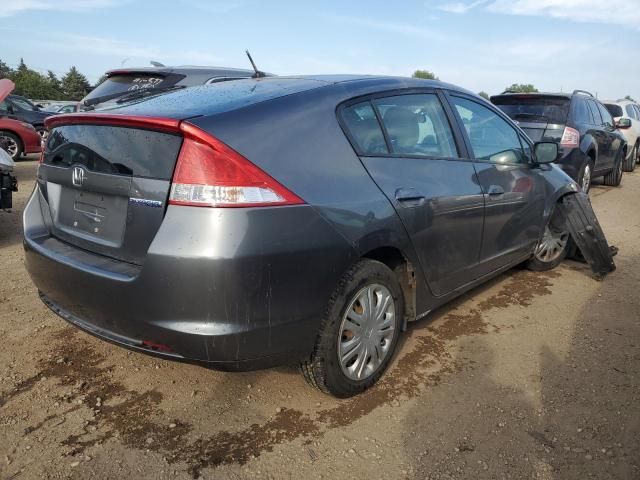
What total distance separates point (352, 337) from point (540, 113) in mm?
6124

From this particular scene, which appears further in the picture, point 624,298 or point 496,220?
point 624,298

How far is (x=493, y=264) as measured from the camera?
12.3ft

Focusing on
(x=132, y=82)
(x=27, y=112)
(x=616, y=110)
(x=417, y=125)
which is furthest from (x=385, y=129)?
(x=27, y=112)

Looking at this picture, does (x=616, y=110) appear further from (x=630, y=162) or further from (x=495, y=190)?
(x=495, y=190)

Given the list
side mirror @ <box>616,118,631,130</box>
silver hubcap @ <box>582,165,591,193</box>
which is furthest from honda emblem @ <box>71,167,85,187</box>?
side mirror @ <box>616,118,631,130</box>

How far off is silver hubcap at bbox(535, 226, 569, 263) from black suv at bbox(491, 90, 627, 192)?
266cm

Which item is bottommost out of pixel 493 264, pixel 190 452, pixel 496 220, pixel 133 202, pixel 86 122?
pixel 190 452

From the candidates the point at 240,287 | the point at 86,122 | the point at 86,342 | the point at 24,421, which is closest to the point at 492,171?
the point at 240,287

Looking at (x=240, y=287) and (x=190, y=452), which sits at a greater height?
(x=240, y=287)

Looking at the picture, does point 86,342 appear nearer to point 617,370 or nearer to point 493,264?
point 493,264


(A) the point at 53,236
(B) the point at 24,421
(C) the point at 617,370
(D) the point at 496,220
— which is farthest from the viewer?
(D) the point at 496,220

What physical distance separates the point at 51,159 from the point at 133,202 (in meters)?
0.82

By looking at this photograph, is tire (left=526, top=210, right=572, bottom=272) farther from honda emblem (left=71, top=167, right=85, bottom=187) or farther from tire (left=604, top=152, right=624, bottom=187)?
tire (left=604, top=152, right=624, bottom=187)

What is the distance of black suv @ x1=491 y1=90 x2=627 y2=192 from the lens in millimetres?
7355
